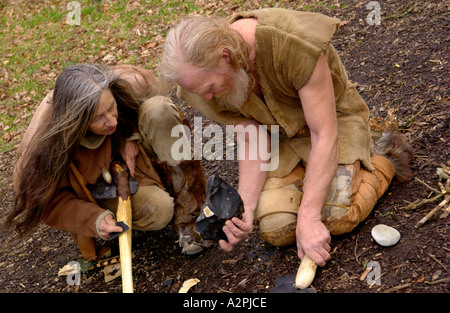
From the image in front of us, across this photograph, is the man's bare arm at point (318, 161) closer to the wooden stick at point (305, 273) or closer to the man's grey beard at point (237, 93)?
the wooden stick at point (305, 273)

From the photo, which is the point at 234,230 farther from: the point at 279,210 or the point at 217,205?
the point at 279,210

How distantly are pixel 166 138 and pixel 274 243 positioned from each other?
98 cm

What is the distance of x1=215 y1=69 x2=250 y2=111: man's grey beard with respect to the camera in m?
2.55

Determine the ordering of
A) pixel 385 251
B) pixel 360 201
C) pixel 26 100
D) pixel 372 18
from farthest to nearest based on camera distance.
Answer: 1. pixel 26 100
2. pixel 372 18
3. pixel 360 201
4. pixel 385 251

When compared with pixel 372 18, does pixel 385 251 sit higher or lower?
lower

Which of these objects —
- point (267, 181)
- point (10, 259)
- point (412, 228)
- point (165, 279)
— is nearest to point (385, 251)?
point (412, 228)

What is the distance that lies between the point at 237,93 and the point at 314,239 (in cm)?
91

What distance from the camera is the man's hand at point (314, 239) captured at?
8.29 feet

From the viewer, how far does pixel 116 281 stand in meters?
3.16

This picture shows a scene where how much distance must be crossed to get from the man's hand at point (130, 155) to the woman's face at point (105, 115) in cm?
31

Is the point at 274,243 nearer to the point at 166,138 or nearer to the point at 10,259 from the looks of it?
the point at 166,138

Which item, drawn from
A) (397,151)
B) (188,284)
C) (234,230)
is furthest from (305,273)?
(397,151)

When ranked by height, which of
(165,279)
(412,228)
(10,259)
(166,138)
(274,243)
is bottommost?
(10,259)

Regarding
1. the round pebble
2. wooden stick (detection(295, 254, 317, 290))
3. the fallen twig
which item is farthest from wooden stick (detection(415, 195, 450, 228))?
wooden stick (detection(295, 254, 317, 290))
